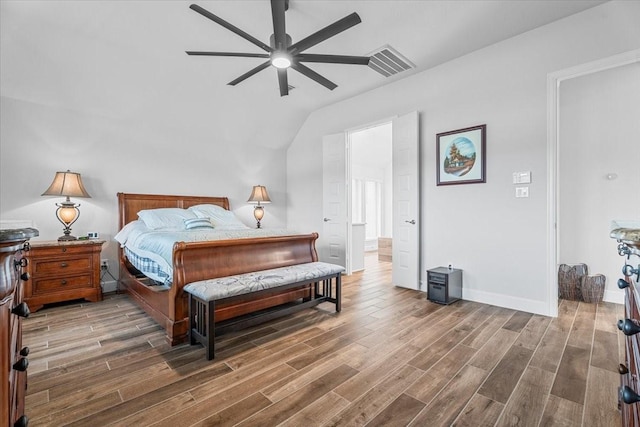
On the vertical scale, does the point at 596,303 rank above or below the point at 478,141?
below

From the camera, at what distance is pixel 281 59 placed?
2.56 meters

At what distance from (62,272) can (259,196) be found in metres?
2.87

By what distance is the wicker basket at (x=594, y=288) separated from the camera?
3438 mm

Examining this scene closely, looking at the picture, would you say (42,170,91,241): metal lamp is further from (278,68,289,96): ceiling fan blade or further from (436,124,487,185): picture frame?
(436,124,487,185): picture frame

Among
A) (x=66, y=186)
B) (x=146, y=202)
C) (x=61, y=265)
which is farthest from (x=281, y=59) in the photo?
(x=61, y=265)

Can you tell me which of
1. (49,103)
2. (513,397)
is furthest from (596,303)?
(49,103)

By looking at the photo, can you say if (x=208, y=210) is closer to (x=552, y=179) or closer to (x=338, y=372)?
(x=338, y=372)

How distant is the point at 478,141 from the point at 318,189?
2.78 m

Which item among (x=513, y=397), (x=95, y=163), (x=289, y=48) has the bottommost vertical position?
(x=513, y=397)

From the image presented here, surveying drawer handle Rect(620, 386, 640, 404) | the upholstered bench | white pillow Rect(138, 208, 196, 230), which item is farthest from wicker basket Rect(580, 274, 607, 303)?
white pillow Rect(138, 208, 196, 230)

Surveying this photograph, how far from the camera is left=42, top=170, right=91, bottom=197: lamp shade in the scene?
11.2 feet

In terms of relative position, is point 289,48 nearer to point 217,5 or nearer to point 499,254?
point 217,5

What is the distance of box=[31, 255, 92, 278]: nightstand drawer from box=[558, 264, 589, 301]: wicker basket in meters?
5.67

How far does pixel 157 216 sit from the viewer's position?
155 inches
